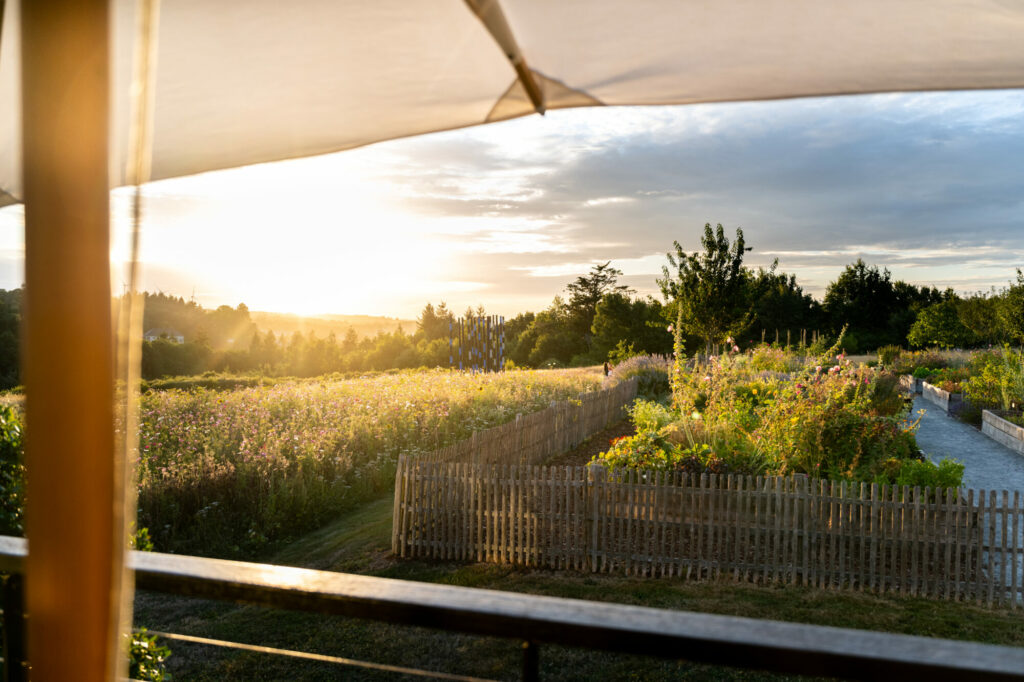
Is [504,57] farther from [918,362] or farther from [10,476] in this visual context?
[918,362]

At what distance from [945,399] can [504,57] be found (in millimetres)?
18237

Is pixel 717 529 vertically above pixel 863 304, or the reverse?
pixel 863 304

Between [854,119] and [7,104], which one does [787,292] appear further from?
[7,104]

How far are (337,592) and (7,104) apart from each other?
1.50 meters

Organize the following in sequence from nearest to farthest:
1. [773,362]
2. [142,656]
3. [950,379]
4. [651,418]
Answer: [142,656] < [651,418] < [773,362] < [950,379]

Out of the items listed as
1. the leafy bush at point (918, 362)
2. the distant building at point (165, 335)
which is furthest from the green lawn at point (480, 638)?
the distant building at point (165, 335)

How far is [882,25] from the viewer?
1315 mm

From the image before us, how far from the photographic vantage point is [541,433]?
9562 mm

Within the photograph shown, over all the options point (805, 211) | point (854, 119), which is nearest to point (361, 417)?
point (854, 119)

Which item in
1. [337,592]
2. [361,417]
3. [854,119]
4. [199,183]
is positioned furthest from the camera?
[361,417]

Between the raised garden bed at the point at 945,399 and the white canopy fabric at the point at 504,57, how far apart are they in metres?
16.5

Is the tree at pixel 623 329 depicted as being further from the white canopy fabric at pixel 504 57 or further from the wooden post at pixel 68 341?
the wooden post at pixel 68 341

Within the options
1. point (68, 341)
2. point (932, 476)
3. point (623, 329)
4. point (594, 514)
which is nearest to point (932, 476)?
point (932, 476)

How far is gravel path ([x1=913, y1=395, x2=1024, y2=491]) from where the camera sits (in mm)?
9039
